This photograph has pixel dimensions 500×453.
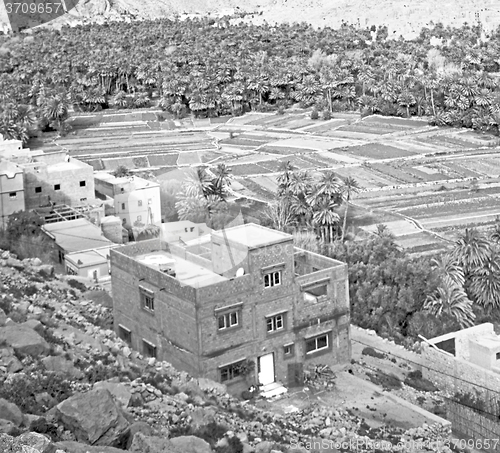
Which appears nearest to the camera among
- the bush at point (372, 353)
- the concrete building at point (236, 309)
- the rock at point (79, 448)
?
the rock at point (79, 448)

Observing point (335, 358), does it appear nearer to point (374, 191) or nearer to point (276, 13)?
point (374, 191)

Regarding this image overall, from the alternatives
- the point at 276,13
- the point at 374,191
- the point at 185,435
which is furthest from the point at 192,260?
the point at 276,13

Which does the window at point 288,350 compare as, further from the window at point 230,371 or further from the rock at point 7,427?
the rock at point 7,427

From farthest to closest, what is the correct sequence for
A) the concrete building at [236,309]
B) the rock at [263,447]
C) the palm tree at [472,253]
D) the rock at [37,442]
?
the palm tree at [472,253] < the concrete building at [236,309] < the rock at [263,447] < the rock at [37,442]

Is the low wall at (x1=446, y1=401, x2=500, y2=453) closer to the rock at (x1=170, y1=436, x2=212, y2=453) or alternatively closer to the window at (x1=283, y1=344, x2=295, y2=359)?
the window at (x1=283, y1=344, x2=295, y2=359)

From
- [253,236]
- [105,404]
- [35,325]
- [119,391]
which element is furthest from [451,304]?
[105,404]

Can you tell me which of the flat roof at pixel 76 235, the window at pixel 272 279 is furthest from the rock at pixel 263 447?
the flat roof at pixel 76 235

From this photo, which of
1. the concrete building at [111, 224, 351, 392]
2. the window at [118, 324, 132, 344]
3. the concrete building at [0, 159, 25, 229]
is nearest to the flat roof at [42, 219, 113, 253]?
the concrete building at [0, 159, 25, 229]
